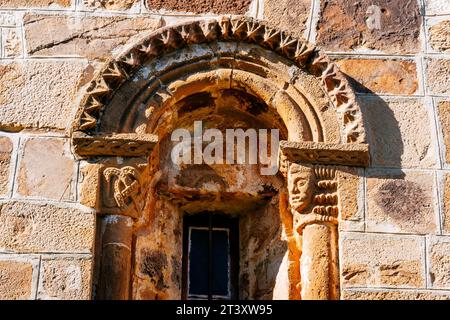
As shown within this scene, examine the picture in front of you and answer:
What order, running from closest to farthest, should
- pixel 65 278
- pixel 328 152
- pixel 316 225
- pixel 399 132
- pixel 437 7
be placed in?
pixel 65 278, pixel 316 225, pixel 328 152, pixel 399 132, pixel 437 7

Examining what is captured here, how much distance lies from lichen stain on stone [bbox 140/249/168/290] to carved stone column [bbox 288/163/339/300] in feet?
2.82

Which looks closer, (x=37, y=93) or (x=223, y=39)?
(x=37, y=93)

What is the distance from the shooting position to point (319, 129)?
7500mm

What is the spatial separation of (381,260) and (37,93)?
7.36 ft

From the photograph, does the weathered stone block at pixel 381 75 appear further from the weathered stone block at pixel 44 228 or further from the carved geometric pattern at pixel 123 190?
the weathered stone block at pixel 44 228

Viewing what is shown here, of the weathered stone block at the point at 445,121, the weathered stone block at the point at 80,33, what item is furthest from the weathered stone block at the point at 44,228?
the weathered stone block at the point at 445,121

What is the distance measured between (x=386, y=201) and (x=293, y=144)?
2.05 ft

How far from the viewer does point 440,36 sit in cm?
787

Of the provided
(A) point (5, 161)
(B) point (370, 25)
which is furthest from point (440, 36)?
(A) point (5, 161)

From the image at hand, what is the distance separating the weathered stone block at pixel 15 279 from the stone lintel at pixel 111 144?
2.47 ft

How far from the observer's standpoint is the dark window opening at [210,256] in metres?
7.81

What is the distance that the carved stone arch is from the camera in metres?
7.26

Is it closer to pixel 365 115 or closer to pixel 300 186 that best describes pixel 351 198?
pixel 300 186

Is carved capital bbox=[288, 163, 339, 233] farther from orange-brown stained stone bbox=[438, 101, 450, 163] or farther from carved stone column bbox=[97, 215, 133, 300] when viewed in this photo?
carved stone column bbox=[97, 215, 133, 300]
